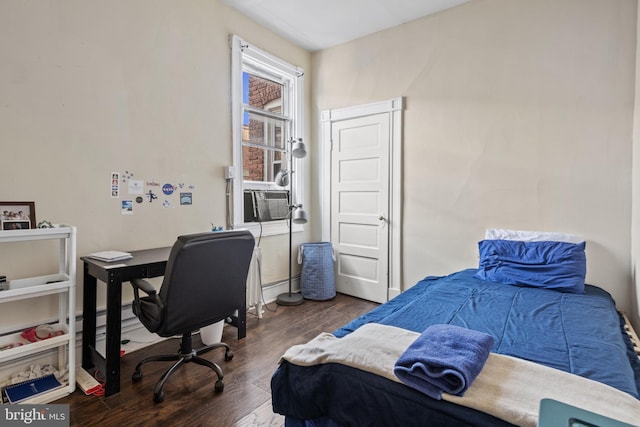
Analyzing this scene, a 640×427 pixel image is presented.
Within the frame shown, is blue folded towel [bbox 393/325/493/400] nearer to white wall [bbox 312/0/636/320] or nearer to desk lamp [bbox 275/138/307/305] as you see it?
white wall [bbox 312/0/636/320]

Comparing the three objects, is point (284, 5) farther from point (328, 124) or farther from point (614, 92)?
point (614, 92)

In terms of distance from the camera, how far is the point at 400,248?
3523 mm

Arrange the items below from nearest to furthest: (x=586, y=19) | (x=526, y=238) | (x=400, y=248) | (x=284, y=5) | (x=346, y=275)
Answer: (x=586, y=19) → (x=526, y=238) → (x=284, y=5) → (x=400, y=248) → (x=346, y=275)

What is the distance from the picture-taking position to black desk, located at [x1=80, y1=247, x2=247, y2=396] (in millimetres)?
1946

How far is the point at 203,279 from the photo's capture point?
1975mm

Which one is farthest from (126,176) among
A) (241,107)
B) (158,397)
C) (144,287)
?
(158,397)

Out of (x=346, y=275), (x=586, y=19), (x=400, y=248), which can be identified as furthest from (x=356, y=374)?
(x=586, y=19)

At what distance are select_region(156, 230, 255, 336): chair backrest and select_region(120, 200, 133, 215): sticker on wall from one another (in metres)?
0.91

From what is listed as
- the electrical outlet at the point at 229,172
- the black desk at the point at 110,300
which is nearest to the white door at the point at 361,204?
the electrical outlet at the point at 229,172

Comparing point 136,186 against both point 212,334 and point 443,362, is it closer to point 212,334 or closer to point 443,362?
point 212,334

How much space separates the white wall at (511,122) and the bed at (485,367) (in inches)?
33.4

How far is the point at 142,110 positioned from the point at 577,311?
3.24 m

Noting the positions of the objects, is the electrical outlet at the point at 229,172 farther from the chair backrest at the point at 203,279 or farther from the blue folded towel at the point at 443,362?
the blue folded towel at the point at 443,362

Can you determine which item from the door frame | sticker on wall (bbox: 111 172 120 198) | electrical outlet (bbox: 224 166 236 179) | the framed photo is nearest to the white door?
the door frame
